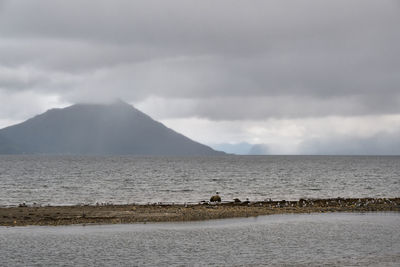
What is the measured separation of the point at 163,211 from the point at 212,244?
17.6 meters

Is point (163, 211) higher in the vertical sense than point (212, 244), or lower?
higher

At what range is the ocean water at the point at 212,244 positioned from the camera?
27031mm

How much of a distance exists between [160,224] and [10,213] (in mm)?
15221

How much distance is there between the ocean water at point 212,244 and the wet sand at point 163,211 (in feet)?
9.61

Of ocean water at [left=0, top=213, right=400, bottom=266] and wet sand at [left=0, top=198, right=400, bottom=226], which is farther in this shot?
wet sand at [left=0, top=198, right=400, bottom=226]

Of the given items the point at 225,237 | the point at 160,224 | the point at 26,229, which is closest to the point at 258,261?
the point at 225,237

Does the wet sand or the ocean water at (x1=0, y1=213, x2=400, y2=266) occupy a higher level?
the wet sand

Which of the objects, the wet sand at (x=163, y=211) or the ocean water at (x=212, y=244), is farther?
the wet sand at (x=163, y=211)

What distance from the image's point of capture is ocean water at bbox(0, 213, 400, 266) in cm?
2703

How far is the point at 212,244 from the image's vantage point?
3166 cm

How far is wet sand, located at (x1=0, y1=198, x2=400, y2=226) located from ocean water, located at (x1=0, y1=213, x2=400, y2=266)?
9.61ft

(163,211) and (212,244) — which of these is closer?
(212,244)

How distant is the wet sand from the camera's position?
141 ft

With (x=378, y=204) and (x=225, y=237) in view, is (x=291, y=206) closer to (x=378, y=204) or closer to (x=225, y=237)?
(x=378, y=204)
